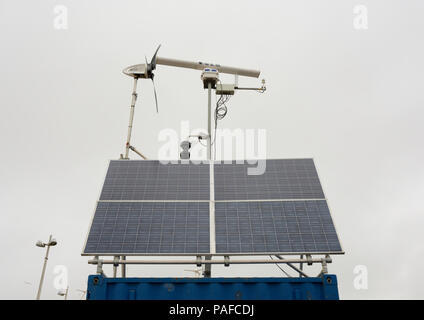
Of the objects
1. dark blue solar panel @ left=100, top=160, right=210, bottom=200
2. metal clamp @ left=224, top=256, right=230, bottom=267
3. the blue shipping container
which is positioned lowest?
the blue shipping container

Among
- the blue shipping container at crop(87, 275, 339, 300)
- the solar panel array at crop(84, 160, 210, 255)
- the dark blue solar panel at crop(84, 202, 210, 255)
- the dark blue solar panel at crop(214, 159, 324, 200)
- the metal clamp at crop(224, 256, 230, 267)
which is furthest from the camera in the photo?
the dark blue solar panel at crop(214, 159, 324, 200)

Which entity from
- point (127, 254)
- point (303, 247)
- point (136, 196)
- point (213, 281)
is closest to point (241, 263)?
point (213, 281)

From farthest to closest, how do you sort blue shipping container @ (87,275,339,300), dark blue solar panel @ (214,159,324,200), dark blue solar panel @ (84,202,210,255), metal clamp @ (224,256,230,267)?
1. dark blue solar panel @ (214,159,324,200)
2. dark blue solar panel @ (84,202,210,255)
3. metal clamp @ (224,256,230,267)
4. blue shipping container @ (87,275,339,300)

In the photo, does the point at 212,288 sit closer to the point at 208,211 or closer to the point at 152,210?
the point at 208,211

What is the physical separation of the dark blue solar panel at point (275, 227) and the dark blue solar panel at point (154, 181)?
1.10 meters

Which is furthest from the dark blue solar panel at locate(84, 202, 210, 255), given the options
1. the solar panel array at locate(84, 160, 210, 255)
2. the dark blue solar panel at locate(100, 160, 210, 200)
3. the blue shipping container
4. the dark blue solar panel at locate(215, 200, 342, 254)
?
the blue shipping container

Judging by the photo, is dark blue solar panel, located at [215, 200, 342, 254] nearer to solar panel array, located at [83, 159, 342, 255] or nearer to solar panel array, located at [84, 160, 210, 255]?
solar panel array, located at [83, 159, 342, 255]

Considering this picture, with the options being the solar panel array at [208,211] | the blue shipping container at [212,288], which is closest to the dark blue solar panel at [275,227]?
the solar panel array at [208,211]

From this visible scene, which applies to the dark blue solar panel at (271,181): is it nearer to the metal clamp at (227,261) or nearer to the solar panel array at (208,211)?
the solar panel array at (208,211)

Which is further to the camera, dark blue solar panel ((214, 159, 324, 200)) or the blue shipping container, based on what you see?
dark blue solar panel ((214, 159, 324, 200))

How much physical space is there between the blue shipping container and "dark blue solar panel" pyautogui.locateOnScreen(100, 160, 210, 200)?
8.56 ft

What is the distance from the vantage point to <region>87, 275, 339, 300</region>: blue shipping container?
7.52 m

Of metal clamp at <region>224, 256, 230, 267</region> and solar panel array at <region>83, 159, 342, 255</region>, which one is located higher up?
solar panel array at <region>83, 159, 342, 255</region>

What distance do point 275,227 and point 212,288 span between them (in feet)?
7.58
